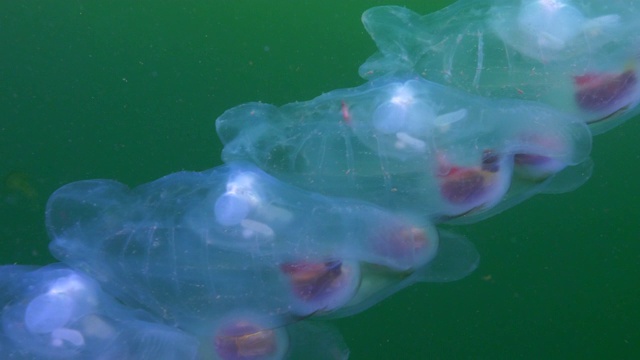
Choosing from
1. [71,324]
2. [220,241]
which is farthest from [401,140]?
[71,324]

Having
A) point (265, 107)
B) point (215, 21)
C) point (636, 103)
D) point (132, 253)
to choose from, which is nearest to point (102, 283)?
point (132, 253)

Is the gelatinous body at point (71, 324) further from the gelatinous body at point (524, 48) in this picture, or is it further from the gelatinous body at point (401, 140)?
the gelatinous body at point (524, 48)

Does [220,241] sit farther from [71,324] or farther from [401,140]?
[401,140]

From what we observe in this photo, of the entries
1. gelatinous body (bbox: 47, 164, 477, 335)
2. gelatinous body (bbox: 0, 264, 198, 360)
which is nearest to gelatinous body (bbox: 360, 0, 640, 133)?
gelatinous body (bbox: 47, 164, 477, 335)

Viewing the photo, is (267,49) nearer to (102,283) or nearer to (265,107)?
(265,107)

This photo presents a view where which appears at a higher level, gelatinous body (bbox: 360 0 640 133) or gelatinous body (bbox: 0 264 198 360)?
gelatinous body (bbox: 0 264 198 360)

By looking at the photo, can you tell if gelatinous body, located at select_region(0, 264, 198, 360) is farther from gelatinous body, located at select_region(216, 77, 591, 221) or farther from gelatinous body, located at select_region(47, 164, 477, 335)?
gelatinous body, located at select_region(216, 77, 591, 221)

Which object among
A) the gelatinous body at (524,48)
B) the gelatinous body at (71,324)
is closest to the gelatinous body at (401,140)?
the gelatinous body at (524,48)
